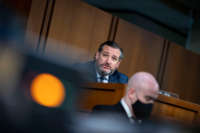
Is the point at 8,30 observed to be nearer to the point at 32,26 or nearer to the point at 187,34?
the point at 32,26

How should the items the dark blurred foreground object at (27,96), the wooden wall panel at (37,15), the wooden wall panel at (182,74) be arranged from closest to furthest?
the dark blurred foreground object at (27,96), the wooden wall panel at (37,15), the wooden wall panel at (182,74)

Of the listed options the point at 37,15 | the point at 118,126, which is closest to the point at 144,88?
the point at 118,126

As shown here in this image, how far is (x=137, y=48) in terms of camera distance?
11.6 feet

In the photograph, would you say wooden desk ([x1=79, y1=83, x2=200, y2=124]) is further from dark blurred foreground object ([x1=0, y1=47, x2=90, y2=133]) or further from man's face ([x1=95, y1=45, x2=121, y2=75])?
man's face ([x1=95, y1=45, x2=121, y2=75])

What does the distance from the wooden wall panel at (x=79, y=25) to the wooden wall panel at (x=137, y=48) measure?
0.75ft

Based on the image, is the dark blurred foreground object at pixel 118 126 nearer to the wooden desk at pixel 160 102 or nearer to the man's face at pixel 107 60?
the wooden desk at pixel 160 102

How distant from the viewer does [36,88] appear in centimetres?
17

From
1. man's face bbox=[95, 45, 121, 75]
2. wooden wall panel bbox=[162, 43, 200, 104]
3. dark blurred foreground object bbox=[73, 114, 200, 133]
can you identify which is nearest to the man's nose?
man's face bbox=[95, 45, 121, 75]

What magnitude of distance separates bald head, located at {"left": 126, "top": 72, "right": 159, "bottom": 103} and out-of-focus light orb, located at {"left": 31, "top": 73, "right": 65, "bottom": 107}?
144mm

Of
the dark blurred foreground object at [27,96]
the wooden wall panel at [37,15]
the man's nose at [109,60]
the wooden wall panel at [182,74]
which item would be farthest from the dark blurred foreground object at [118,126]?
the wooden wall panel at [182,74]

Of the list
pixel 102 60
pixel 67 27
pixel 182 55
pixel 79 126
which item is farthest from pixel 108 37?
pixel 79 126

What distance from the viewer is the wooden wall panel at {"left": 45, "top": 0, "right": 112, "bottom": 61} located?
293cm

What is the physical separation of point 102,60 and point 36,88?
7.64ft

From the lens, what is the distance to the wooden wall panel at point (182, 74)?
12.5 feet
